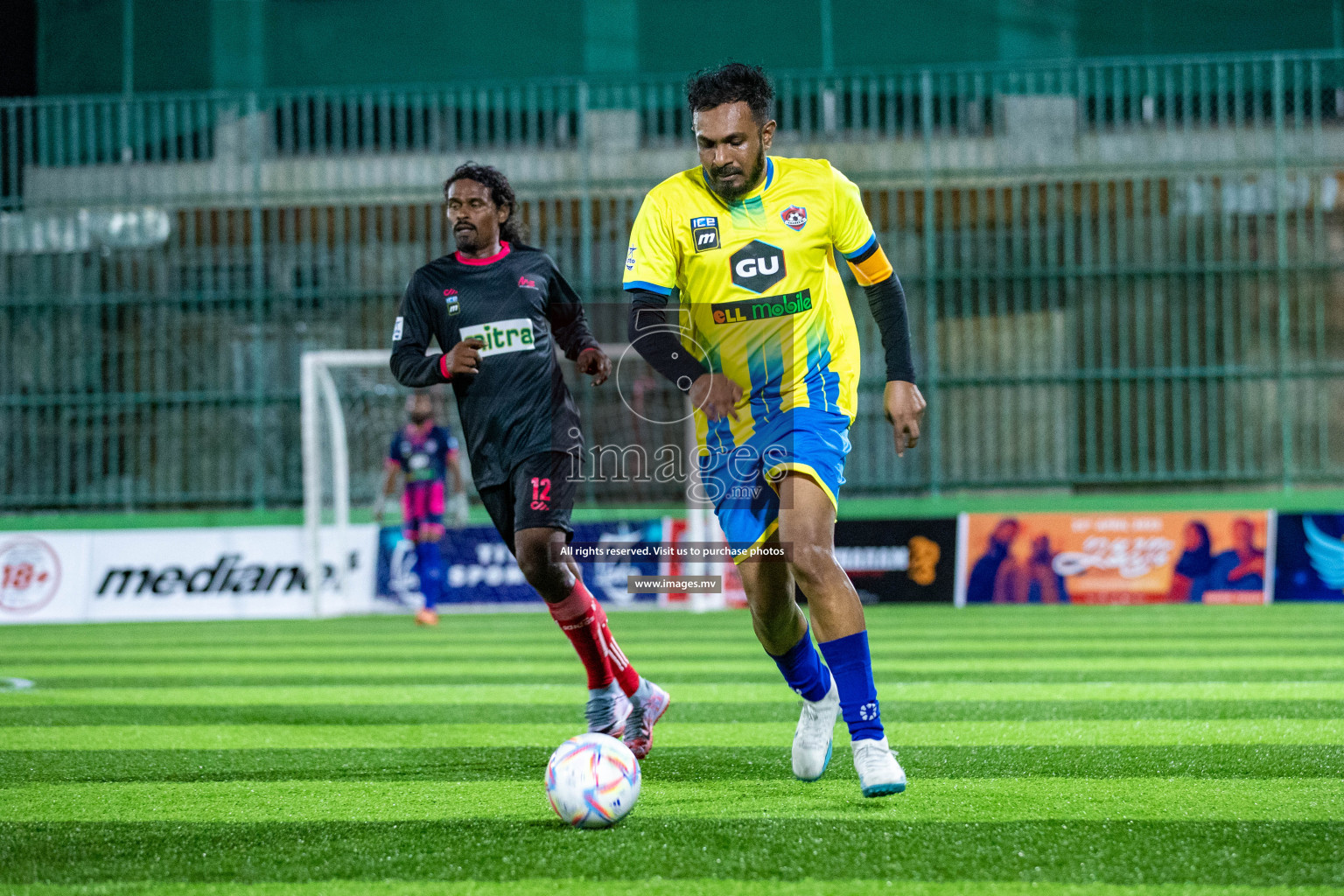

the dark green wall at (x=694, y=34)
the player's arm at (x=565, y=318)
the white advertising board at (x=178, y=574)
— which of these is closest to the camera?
the player's arm at (x=565, y=318)

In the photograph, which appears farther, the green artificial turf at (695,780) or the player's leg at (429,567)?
the player's leg at (429,567)

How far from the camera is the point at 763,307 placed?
3.96 m

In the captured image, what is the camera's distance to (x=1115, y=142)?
15203mm

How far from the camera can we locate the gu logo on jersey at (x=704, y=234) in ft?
13.1

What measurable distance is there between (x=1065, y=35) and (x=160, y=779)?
1623 cm

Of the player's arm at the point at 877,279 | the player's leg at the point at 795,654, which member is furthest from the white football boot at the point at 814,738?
the player's arm at the point at 877,279

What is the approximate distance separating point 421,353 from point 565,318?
539 millimetres

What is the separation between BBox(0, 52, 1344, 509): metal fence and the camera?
14336 millimetres

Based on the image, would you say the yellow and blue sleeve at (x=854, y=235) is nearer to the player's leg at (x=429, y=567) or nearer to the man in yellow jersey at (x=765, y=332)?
the man in yellow jersey at (x=765, y=332)

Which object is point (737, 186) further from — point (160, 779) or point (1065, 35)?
point (1065, 35)

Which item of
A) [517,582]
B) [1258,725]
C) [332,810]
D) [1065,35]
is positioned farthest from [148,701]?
[1065,35]

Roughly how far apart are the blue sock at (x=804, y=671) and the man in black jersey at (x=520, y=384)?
31.9 inches

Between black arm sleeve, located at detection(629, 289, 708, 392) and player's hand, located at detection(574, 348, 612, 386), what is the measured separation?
83cm

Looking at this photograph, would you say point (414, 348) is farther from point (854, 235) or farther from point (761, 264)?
point (854, 235)
